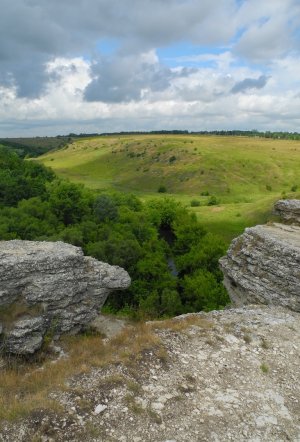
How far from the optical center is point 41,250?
15.6 metres

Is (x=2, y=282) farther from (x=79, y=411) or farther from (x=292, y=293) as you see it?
(x=292, y=293)

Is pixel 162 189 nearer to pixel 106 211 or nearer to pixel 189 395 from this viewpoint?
pixel 106 211

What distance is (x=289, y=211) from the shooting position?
2317cm

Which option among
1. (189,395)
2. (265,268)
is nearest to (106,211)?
(265,268)

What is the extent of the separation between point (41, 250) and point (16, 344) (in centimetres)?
396

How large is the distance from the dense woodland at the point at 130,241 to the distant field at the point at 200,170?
18483mm

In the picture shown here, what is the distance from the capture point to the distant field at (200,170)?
9606 cm

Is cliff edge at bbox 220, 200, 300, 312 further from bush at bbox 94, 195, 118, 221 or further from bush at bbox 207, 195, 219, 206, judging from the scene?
bush at bbox 207, 195, 219, 206

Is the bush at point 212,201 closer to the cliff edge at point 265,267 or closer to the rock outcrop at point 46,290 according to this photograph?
the cliff edge at point 265,267

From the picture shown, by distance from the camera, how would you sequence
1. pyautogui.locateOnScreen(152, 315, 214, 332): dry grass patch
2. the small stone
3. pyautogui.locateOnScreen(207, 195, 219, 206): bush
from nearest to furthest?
1. the small stone
2. pyautogui.locateOnScreen(152, 315, 214, 332): dry grass patch
3. pyautogui.locateOnScreen(207, 195, 219, 206): bush

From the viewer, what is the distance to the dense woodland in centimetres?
3544

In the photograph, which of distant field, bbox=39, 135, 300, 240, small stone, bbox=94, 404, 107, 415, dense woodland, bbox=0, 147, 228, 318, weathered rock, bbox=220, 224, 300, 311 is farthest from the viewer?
distant field, bbox=39, 135, 300, 240

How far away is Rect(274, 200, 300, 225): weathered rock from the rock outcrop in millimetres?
11824

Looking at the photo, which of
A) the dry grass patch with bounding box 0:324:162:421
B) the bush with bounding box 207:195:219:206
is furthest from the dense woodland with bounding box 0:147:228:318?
the bush with bounding box 207:195:219:206
